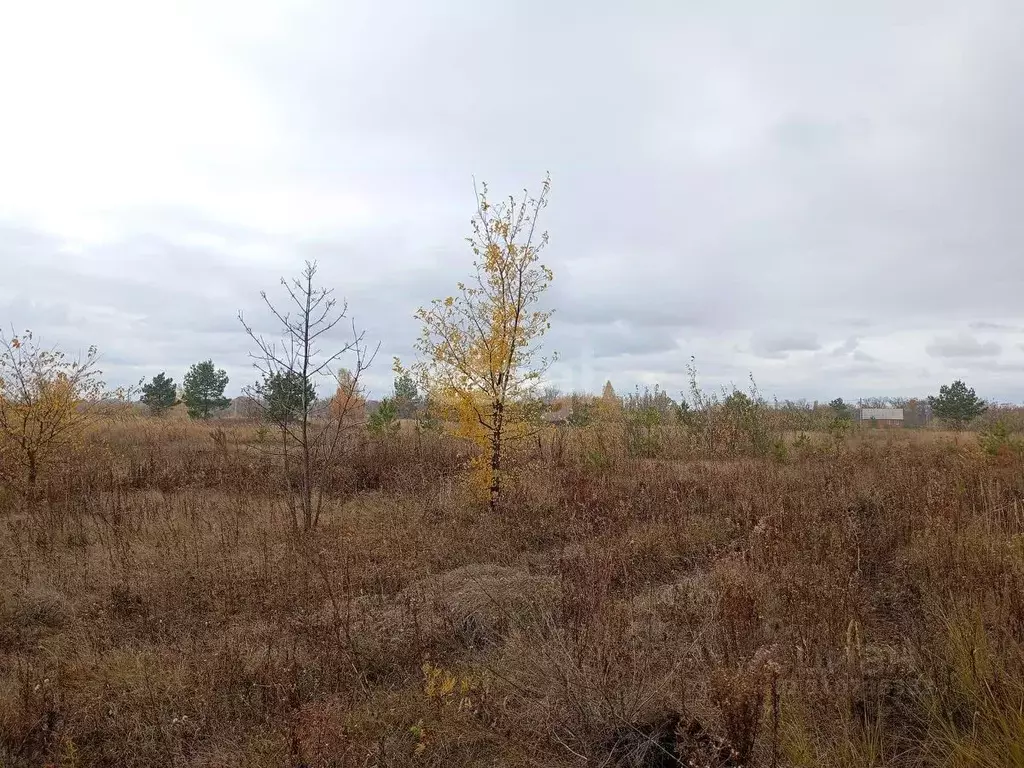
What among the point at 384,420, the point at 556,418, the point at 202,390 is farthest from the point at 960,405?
the point at 202,390

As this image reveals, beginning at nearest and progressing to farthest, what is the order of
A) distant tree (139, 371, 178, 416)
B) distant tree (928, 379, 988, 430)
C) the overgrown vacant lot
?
the overgrown vacant lot
distant tree (928, 379, 988, 430)
distant tree (139, 371, 178, 416)

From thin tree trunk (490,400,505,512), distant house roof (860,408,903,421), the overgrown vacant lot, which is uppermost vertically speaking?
distant house roof (860,408,903,421)

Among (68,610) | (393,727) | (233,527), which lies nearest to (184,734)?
(393,727)

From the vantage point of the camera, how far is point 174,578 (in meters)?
6.11

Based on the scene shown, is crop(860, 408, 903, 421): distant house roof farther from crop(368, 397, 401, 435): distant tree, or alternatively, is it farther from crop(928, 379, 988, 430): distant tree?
crop(368, 397, 401, 435): distant tree

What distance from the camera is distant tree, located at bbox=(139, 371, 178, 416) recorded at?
32.7m

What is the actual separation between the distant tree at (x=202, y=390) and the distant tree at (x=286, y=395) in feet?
96.9

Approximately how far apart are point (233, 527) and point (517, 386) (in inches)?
169

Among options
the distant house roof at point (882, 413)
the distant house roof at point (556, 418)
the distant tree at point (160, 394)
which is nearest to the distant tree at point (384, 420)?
the distant house roof at point (556, 418)

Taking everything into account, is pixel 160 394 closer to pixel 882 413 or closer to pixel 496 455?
pixel 496 455

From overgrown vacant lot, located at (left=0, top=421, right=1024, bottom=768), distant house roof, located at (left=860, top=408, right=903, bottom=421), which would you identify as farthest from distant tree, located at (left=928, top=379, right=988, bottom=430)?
overgrown vacant lot, located at (left=0, top=421, right=1024, bottom=768)

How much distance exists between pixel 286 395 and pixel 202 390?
3051 centimetres

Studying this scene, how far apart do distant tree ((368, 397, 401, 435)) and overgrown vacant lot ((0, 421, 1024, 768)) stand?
801 centimetres

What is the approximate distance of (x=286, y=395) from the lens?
9.09 meters
